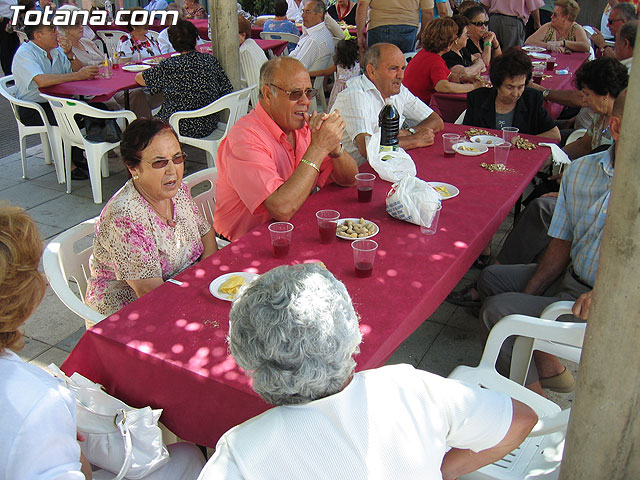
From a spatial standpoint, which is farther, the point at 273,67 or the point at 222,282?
the point at 273,67

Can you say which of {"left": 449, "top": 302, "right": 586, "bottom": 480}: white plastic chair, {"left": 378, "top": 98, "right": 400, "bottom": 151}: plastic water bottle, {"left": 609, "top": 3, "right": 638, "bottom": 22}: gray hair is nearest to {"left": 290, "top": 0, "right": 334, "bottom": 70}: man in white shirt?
{"left": 378, "top": 98, "right": 400, "bottom": 151}: plastic water bottle

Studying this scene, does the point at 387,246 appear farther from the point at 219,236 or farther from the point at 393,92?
the point at 393,92

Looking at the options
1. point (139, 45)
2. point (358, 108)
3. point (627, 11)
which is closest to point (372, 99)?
point (358, 108)

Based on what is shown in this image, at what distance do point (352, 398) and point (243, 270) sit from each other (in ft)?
3.96

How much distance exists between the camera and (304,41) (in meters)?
7.26

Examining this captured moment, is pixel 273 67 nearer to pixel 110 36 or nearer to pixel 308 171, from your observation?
pixel 308 171

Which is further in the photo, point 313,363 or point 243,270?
point 243,270

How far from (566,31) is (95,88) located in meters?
5.97

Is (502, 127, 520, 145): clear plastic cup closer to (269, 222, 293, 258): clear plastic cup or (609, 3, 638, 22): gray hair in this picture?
(269, 222, 293, 258): clear plastic cup

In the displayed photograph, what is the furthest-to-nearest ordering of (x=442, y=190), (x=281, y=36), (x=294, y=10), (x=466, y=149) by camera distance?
(x=294, y=10) → (x=281, y=36) → (x=466, y=149) → (x=442, y=190)

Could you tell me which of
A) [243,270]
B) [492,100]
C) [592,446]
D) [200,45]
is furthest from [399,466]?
[200,45]

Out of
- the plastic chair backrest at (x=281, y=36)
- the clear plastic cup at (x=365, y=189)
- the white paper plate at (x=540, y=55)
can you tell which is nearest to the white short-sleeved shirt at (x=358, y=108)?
the clear plastic cup at (x=365, y=189)

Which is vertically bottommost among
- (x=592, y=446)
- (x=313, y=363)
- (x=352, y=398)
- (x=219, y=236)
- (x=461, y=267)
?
(x=219, y=236)

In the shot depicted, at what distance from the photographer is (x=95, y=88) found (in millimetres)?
5480
